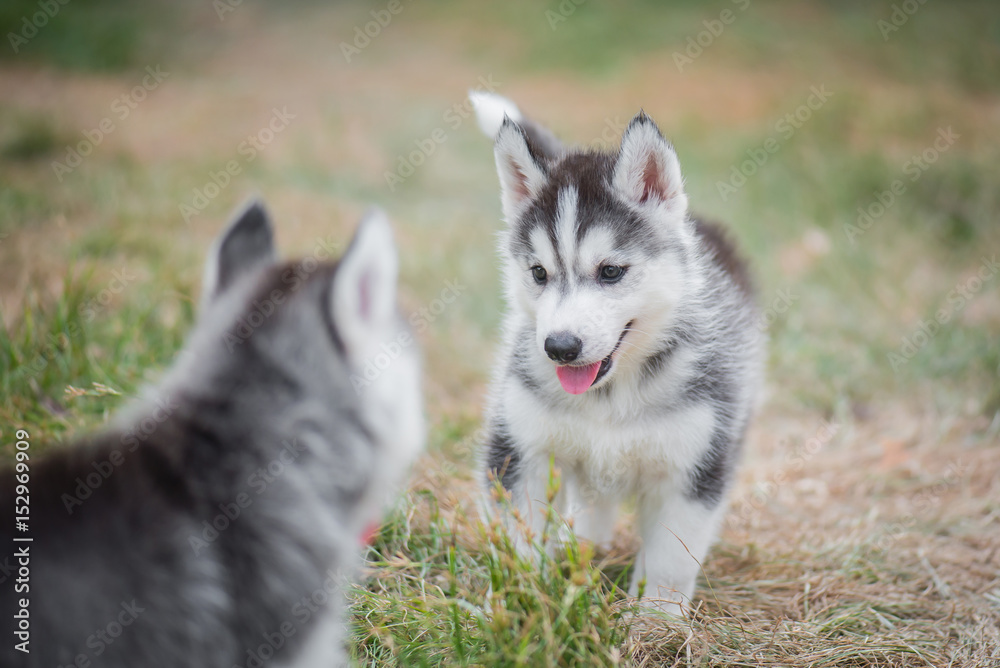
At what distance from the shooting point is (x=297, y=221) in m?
7.42

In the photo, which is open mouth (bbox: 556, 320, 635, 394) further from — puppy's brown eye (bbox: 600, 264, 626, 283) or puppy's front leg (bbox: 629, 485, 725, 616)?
puppy's front leg (bbox: 629, 485, 725, 616)

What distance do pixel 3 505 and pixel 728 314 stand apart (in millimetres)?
2923

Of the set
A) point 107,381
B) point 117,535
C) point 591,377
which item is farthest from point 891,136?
point 117,535

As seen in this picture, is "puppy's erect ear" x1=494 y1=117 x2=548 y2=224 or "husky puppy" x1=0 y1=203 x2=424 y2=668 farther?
"puppy's erect ear" x1=494 y1=117 x2=548 y2=224

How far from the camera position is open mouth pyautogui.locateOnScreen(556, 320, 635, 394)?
2.98 meters

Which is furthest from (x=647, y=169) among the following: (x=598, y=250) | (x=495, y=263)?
(x=495, y=263)

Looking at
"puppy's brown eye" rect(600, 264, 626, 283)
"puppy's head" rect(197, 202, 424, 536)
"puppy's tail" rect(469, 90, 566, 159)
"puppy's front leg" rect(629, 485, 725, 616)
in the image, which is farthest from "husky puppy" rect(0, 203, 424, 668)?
"puppy's tail" rect(469, 90, 566, 159)

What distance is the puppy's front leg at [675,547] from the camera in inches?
121

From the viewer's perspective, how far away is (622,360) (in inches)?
123

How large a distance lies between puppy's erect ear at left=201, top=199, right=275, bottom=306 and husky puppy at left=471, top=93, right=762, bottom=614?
1.10 meters

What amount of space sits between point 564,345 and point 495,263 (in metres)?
4.60

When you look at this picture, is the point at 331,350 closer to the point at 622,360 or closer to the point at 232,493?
the point at 232,493

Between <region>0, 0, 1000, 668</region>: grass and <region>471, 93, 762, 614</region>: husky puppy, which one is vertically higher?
<region>471, 93, 762, 614</region>: husky puppy

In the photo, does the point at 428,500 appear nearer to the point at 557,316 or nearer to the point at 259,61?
the point at 557,316
